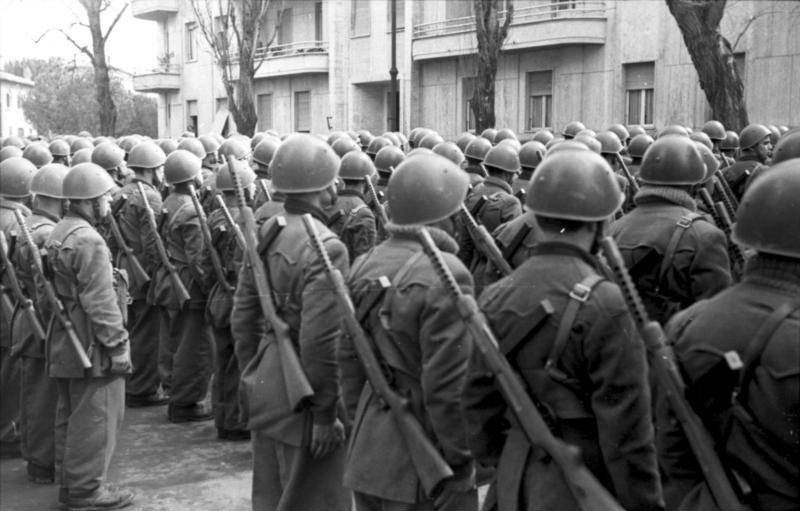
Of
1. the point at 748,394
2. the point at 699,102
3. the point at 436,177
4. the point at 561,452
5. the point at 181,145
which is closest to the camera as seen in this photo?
the point at 748,394

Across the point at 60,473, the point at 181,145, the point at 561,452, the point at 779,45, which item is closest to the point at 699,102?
the point at 779,45

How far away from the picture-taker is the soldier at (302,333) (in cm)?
460

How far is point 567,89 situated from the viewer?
27.5m

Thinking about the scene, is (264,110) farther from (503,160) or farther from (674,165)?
(674,165)

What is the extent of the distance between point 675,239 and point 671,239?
1.2 inches

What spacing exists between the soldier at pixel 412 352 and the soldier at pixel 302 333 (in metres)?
0.30

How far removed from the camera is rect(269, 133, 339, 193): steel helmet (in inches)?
199

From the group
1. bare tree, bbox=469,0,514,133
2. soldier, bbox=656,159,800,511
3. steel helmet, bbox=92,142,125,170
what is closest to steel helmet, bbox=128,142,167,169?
steel helmet, bbox=92,142,125,170

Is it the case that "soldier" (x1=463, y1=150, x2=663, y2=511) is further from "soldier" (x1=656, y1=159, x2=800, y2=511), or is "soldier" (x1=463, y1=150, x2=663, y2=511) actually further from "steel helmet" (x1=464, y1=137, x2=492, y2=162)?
"steel helmet" (x1=464, y1=137, x2=492, y2=162)

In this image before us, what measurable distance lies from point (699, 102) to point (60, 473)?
67.8 ft

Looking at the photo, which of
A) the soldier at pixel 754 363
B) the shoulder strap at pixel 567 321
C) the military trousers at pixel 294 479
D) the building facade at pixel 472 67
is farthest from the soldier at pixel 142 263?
the building facade at pixel 472 67

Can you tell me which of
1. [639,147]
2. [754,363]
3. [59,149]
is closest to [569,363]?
[754,363]

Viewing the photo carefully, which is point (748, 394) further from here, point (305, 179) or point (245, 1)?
point (245, 1)

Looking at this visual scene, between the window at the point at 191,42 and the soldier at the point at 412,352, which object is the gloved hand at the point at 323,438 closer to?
the soldier at the point at 412,352
